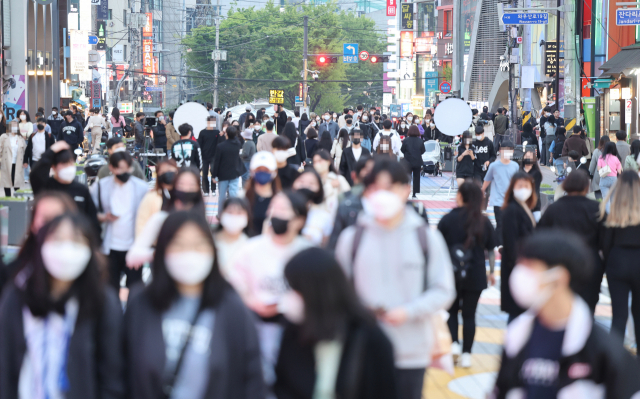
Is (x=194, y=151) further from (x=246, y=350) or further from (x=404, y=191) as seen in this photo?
(x=246, y=350)

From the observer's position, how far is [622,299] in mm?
7305

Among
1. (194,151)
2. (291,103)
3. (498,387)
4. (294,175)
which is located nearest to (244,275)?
(498,387)

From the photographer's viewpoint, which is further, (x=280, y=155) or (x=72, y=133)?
(x=72, y=133)

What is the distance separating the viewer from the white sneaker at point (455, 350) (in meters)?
7.78

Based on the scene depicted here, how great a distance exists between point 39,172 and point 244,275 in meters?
4.87

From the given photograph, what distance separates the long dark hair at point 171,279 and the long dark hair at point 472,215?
159 inches

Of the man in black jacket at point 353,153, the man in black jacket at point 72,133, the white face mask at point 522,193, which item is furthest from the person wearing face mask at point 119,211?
the man in black jacket at point 72,133

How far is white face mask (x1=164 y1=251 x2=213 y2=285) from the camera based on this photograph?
350 cm

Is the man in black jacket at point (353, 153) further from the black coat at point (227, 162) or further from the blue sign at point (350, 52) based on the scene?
the blue sign at point (350, 52)

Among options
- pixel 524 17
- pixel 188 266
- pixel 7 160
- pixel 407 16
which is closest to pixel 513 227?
pixel 188 266

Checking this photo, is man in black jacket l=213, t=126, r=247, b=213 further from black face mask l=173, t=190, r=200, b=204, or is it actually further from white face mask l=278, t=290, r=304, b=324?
white face mask l=278, t=290, r=304, b=324

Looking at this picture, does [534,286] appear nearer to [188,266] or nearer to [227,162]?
[188,266]

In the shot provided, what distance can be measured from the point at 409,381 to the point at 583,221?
351 centimetres

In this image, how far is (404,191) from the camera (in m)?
4.68
